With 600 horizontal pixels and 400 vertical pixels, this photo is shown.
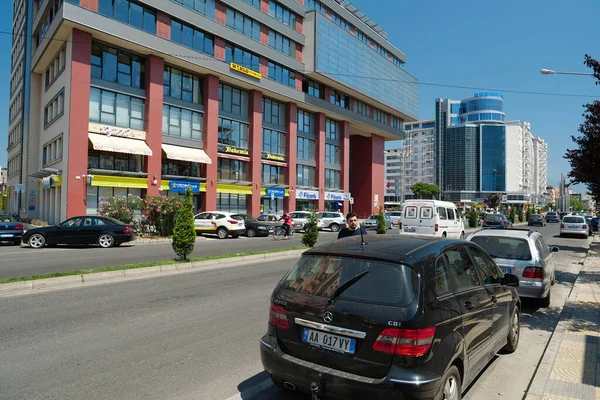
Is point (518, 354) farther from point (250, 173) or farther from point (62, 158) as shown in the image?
point (250, 173)

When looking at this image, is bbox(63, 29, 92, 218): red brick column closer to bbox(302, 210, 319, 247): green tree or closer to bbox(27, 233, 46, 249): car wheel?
bbox(27, 233, 46, 249): car wheel

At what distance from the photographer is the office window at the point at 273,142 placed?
43062 millimetres

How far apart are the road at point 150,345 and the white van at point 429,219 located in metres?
11.1

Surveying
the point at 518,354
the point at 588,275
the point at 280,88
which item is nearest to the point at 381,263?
the point at 518,354

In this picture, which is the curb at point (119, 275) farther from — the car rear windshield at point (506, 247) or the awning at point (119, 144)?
the awning at point (119, 144)

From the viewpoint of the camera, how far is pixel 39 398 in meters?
3.83

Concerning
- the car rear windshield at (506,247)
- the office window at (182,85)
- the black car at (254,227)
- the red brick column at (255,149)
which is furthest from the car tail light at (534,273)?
the red brick column at (255,149)

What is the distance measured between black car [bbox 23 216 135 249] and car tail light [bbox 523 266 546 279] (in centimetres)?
1616

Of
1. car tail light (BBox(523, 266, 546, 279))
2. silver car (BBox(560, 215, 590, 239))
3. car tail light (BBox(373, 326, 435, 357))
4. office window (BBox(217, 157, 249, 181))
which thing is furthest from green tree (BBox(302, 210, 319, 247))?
office window (BBox(217, 157, 249, 181))

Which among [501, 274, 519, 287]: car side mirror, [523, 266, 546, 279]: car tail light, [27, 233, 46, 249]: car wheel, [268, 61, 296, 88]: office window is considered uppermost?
[268, 61, 296, 88]: office window

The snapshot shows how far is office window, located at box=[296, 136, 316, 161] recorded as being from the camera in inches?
1860

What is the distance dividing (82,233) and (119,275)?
28.9 ft

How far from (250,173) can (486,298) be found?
37189 mm

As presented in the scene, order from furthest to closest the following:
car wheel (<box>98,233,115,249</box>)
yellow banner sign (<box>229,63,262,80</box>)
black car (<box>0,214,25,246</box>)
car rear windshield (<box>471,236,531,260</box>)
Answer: yellow banner sign (<box>229,63,262,80</box>) < black car (<box>0,214,25,246</box>) < car wheel (<box>98,233,115,249</box>) < car rear windshield (<box>471,236,531,260</box>)
